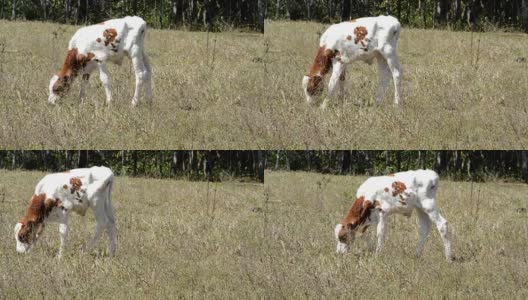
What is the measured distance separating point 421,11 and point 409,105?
381 inches

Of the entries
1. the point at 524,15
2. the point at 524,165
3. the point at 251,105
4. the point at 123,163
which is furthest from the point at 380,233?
the point at 524,165

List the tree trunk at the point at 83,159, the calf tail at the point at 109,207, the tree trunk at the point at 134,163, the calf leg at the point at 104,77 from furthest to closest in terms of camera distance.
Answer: the tree trunk at the point at 83,159 < the tree trunk at the point at 134,163 < the calf leg at the point at 104,77 < the calf tail at the point at 109,207

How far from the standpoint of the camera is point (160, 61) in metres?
20.8

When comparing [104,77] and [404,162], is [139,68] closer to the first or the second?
[104,77]

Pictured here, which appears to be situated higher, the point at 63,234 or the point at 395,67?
the point at 395,67

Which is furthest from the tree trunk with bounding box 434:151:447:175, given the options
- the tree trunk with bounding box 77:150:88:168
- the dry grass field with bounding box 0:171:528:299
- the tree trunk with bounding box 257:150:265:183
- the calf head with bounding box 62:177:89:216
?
the calf head with bounding box 62:177:89:216

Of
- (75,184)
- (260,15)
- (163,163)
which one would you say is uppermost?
(260,15)

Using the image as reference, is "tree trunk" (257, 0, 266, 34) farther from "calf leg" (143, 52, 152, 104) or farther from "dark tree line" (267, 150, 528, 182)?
"calf leg" (143, 52, 152, 104)

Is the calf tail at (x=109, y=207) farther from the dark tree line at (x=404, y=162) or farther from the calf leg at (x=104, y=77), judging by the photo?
the dark tree line at (x=404, y=162)

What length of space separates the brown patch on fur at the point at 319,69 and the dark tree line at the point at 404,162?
11498 mm


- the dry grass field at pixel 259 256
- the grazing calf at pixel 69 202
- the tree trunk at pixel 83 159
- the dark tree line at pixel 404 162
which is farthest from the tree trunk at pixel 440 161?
the grazing calf at pixel 69 202

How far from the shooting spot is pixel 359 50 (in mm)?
15742

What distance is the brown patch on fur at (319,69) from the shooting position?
16016 millimetres

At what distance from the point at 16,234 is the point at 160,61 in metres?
6.68
